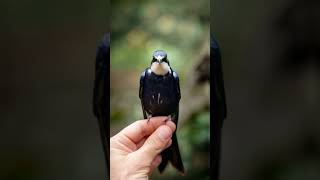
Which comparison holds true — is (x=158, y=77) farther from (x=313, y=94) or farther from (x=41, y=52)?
(x=313, y=94)

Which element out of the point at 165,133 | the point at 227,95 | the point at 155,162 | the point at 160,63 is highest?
the point at 160,63

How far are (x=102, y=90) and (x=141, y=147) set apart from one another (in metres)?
0.26

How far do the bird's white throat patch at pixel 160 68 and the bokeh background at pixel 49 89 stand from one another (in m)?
0.22

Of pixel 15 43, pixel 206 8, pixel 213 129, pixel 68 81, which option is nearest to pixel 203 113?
pixel 213 129

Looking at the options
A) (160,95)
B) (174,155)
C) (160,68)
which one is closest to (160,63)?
(160,68)

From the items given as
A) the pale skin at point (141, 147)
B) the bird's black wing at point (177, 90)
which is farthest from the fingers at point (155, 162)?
the bird's black wing at point (177, 90)

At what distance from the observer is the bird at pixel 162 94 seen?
63.7 inches

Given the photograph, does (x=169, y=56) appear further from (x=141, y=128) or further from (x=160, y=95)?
(x=141, y=128)

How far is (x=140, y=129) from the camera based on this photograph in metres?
1.64

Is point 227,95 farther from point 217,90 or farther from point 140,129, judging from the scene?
point 140,129

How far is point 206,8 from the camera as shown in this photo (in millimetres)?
1620

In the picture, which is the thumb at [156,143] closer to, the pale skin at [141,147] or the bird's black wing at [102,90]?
the pale skin at [141,147]

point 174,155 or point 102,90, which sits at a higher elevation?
point 102,90

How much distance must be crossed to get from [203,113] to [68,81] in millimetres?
510
